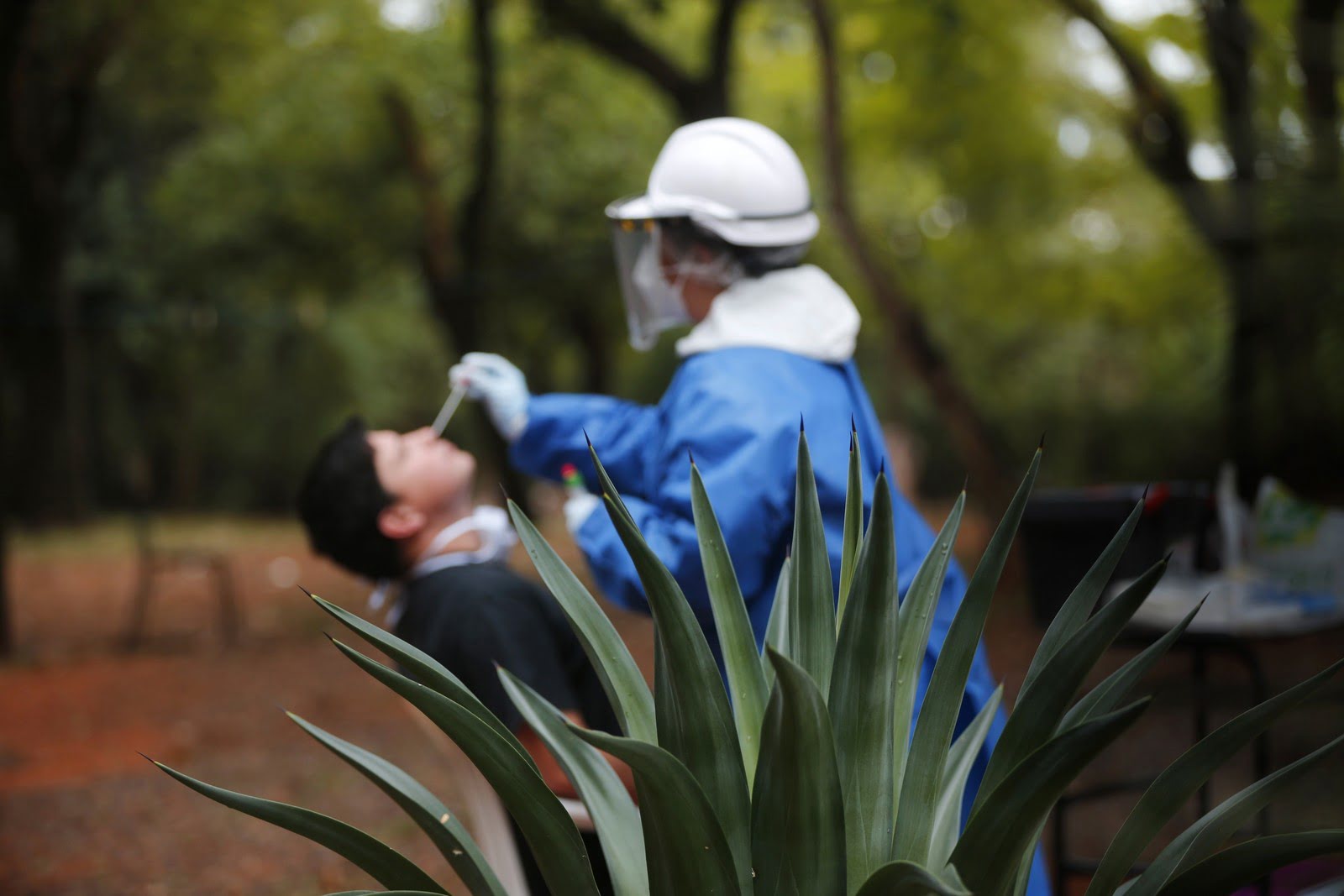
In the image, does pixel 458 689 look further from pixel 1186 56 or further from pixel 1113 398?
pixel 1113 398

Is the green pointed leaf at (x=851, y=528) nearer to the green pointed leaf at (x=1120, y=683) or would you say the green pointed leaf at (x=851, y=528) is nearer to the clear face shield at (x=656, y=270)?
the green pointed leaf at (x=1120, y=683)

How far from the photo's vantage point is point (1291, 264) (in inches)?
258

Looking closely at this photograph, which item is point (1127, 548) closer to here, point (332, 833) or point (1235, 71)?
point (332, 833)

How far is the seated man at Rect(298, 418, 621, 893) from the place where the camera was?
2.12 m

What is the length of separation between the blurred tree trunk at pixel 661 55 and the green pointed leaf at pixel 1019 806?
24.6 ft

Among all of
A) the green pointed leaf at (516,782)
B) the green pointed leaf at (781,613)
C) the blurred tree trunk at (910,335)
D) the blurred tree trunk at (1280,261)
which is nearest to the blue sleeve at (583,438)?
the green pointed leaf at (781,613)

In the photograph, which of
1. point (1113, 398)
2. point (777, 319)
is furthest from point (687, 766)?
point (1113, 398)

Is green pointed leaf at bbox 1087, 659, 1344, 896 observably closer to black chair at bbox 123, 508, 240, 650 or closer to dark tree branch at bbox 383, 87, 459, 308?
black chair at bbox 123, 508, 240, 650

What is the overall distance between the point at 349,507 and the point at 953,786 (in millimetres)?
1362

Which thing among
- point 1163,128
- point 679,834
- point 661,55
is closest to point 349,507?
point 679,834

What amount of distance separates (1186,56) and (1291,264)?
3.75 meters

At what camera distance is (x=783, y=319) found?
7.22 ft

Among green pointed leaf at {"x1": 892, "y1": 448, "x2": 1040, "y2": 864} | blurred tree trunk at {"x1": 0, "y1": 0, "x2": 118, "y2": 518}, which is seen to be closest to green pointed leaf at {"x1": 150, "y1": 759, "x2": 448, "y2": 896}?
green pointed leaf at {"x1": 892, "y1": 448, "x2": 1040, "y2": 864}

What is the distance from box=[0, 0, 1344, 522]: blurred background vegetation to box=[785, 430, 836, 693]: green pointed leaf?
17.8 feet
